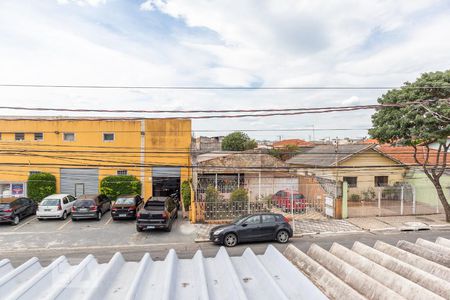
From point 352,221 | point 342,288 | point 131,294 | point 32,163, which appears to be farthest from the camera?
point 32,163

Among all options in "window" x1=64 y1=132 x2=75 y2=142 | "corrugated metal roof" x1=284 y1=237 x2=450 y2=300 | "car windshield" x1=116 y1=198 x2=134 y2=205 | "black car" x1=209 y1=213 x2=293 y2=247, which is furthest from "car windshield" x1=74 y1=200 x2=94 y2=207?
"corrugated metal roof" x1=284 y1=237 x2=450 y2=300

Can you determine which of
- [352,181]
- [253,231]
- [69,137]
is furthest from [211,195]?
[352,181]

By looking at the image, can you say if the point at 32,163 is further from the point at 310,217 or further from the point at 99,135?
the point at 310,217

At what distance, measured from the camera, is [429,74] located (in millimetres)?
18000

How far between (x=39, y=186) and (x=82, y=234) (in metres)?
9.46

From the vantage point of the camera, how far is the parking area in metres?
14.7

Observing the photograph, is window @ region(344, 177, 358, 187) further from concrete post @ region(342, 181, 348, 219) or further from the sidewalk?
concrete post @ region(342, 181, 348, 219)

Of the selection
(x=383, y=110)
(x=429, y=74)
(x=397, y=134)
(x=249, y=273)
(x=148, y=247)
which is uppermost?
(x=429, y=74)

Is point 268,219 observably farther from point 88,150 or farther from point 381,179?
point 88,150

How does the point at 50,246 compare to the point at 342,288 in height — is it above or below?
below

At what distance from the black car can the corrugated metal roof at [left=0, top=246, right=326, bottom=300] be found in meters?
10.1

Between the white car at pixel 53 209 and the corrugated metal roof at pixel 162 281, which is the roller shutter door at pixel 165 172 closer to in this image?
the white car at pixel 53 209

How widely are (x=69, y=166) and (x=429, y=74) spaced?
80.8 feet

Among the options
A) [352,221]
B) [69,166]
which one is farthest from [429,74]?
[69,166]
